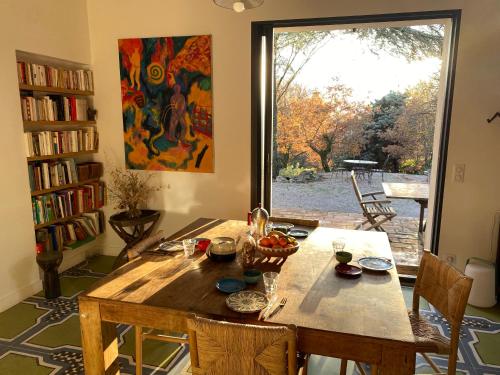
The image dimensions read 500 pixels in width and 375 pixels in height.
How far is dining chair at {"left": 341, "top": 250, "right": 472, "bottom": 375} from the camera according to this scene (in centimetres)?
181

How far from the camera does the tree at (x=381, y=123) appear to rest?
3.95 meters

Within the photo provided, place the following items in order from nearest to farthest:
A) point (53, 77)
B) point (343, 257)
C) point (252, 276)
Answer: point (252, 276) → point (343, 257) → point (53, 77)

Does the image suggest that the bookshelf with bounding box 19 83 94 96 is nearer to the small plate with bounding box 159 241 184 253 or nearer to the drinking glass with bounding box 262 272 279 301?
the small plate with bounding box 159 241 184 253

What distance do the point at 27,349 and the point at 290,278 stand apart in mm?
1951

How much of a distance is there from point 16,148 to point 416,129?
12.3ft

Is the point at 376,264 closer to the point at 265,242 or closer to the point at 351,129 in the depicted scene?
the point at 265,242

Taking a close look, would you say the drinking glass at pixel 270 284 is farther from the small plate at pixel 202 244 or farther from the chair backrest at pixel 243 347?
the small plate at pixel 202 244

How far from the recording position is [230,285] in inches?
72.6

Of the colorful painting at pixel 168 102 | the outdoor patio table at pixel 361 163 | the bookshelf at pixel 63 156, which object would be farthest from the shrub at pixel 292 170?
the bookshelf at pixel 63 156

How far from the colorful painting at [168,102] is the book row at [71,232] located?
32.8 inches

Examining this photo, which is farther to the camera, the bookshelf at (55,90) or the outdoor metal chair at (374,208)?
the outdoor metal chair at (374,208)

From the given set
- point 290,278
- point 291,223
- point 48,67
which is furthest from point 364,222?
point 48,67

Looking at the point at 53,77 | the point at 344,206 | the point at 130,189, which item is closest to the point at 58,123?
the point at 53,77

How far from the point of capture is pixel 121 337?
281 centimetres
